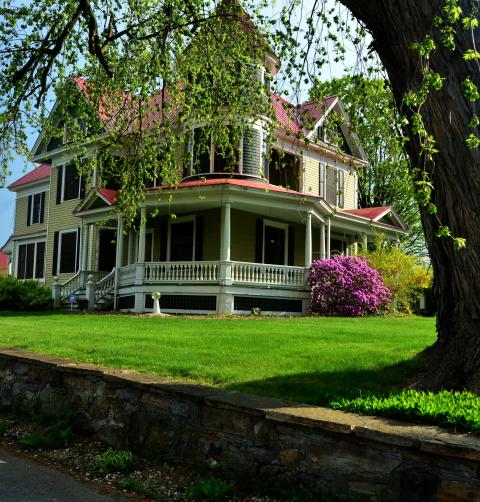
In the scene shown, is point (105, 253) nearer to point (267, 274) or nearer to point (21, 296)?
point (21, 296)

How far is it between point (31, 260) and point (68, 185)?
547cm

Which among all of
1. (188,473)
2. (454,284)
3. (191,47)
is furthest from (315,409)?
(191,47)

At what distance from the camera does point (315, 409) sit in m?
3.94

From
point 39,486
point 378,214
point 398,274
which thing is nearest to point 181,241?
point 398,274

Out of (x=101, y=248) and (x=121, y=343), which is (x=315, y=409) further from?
A: (x=101, y=248)

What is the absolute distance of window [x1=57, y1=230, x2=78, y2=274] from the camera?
2495 centimetres

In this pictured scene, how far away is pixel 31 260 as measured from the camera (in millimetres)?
29094

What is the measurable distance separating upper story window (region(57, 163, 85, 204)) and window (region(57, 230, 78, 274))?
1.74 m

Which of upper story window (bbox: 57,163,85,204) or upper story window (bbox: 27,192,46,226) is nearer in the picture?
upper story window (bbox: 57,163,85,204)

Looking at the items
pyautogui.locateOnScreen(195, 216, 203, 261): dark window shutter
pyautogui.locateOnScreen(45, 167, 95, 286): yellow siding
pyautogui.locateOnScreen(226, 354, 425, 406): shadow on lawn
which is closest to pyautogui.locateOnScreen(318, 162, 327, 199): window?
pyautogui.locateOnScreen(195, 216, 203, 261): dark window shutter

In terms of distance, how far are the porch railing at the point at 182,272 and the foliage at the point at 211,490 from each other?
13777 millimetres

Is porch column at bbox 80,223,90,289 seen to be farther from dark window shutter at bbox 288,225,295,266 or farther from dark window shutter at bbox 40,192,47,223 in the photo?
dark window shutter at bbox 288,225,295,266

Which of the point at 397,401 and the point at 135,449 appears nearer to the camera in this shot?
the point at 397,401

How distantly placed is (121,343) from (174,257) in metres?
13.0
